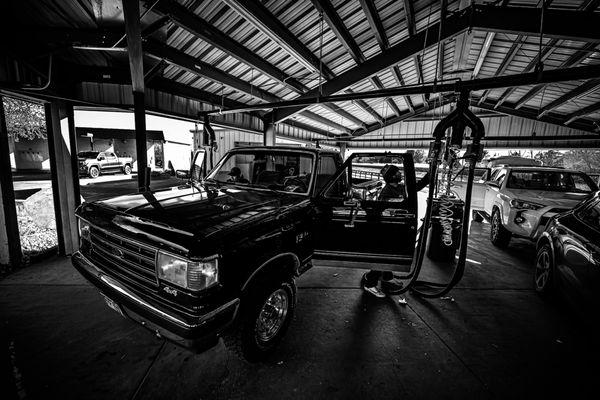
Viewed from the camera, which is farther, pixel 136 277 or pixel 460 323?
pixel 460 323

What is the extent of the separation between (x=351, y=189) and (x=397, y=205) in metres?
0.76

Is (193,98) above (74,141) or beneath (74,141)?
above

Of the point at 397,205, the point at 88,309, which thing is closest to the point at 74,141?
the point at 88,309

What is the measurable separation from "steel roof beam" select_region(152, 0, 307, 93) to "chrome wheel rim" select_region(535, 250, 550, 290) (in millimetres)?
6871

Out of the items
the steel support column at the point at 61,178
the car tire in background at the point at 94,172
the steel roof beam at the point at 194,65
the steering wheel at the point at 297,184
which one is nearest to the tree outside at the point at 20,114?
the car tire in background at the point at 94,172

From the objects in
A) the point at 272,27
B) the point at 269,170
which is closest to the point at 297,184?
the point at 269,170

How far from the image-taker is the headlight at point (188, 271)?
1810 millimetres

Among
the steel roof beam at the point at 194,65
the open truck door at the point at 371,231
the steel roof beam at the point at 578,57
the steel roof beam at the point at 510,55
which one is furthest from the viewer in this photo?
the steel roof beam at the point at 510,55

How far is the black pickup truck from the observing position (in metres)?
1.83

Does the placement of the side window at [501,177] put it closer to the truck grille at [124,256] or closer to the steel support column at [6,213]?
the truck grille at [124,256]

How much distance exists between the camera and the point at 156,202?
8.30 feet

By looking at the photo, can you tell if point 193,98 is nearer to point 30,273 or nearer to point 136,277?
point 30,273

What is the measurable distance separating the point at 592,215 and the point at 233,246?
13.3ft

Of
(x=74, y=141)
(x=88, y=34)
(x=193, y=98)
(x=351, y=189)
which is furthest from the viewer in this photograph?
(x=193, y=98)
